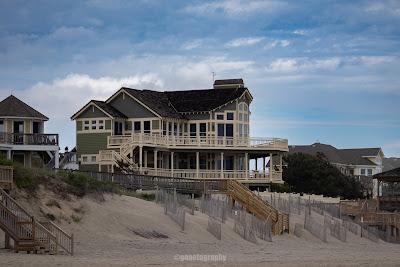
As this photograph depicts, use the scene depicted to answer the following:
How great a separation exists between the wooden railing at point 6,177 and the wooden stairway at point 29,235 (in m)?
1.80

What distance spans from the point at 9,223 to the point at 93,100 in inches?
1568

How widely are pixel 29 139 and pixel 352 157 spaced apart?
73.5 meters

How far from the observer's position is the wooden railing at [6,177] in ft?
112

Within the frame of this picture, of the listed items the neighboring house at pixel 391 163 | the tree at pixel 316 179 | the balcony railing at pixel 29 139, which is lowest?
the tree at pixel 316 179

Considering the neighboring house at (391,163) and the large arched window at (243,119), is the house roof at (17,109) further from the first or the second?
the neighboring house at (391,163)

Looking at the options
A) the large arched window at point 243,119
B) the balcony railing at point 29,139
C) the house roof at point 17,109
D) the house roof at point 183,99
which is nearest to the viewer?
the balcony railing at point 29,139

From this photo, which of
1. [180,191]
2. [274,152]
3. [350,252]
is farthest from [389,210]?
[350,252]

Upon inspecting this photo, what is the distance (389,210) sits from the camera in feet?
223

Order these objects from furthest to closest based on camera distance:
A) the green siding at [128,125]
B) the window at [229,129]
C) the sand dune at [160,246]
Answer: the window at [229,129] → the green siding at [128,125] → the sand dune at [160,246]

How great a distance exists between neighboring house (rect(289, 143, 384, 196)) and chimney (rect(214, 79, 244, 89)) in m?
37.9

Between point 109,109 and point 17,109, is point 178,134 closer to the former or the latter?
point 109,109

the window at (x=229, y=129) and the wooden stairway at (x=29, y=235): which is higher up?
the window at (x=229, y=129)

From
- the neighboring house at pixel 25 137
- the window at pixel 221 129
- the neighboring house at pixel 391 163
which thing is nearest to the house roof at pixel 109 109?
the window at pixel 221 129

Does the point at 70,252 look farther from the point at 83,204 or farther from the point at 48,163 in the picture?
the point at 48,163
